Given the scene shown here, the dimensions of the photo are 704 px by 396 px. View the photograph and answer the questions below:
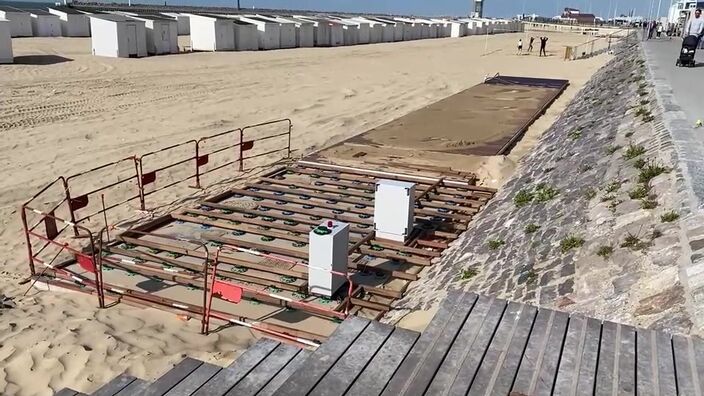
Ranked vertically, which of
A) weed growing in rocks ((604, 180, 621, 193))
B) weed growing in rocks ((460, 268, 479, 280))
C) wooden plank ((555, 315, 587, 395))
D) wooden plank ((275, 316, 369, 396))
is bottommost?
weed growing in rocks ((460, 268, 479, 280))

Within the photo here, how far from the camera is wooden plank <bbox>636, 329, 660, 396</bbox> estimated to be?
3.93m

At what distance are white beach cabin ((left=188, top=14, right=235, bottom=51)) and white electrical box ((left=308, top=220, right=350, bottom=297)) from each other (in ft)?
120

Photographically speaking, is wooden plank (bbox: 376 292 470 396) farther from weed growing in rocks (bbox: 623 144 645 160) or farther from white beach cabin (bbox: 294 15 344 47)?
white beach cabin (bbox: 294 15 344 47)

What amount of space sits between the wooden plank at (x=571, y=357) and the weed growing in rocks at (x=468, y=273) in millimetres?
3132

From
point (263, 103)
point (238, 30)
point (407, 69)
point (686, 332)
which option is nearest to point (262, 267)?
point (686, 332)

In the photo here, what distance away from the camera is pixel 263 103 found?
984 inches

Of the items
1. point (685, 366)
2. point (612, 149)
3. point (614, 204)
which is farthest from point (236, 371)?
point (612, 149)

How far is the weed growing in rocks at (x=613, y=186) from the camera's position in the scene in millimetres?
8453

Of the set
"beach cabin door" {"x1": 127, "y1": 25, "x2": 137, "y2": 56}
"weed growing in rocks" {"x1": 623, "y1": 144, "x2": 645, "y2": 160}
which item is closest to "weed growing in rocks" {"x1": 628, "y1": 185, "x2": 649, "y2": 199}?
"weed growing in rocks" {"x1": 623, "y1": 144, "x2": 645, "y2": 160}

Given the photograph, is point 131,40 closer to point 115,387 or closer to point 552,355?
point 115,387

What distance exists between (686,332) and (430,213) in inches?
277

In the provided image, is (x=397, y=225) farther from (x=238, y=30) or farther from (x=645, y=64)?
(x=238, y=30)

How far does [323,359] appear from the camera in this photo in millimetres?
4344

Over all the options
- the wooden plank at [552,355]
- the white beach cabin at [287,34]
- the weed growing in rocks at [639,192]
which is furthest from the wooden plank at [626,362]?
the white beach cabin at [287,34]
